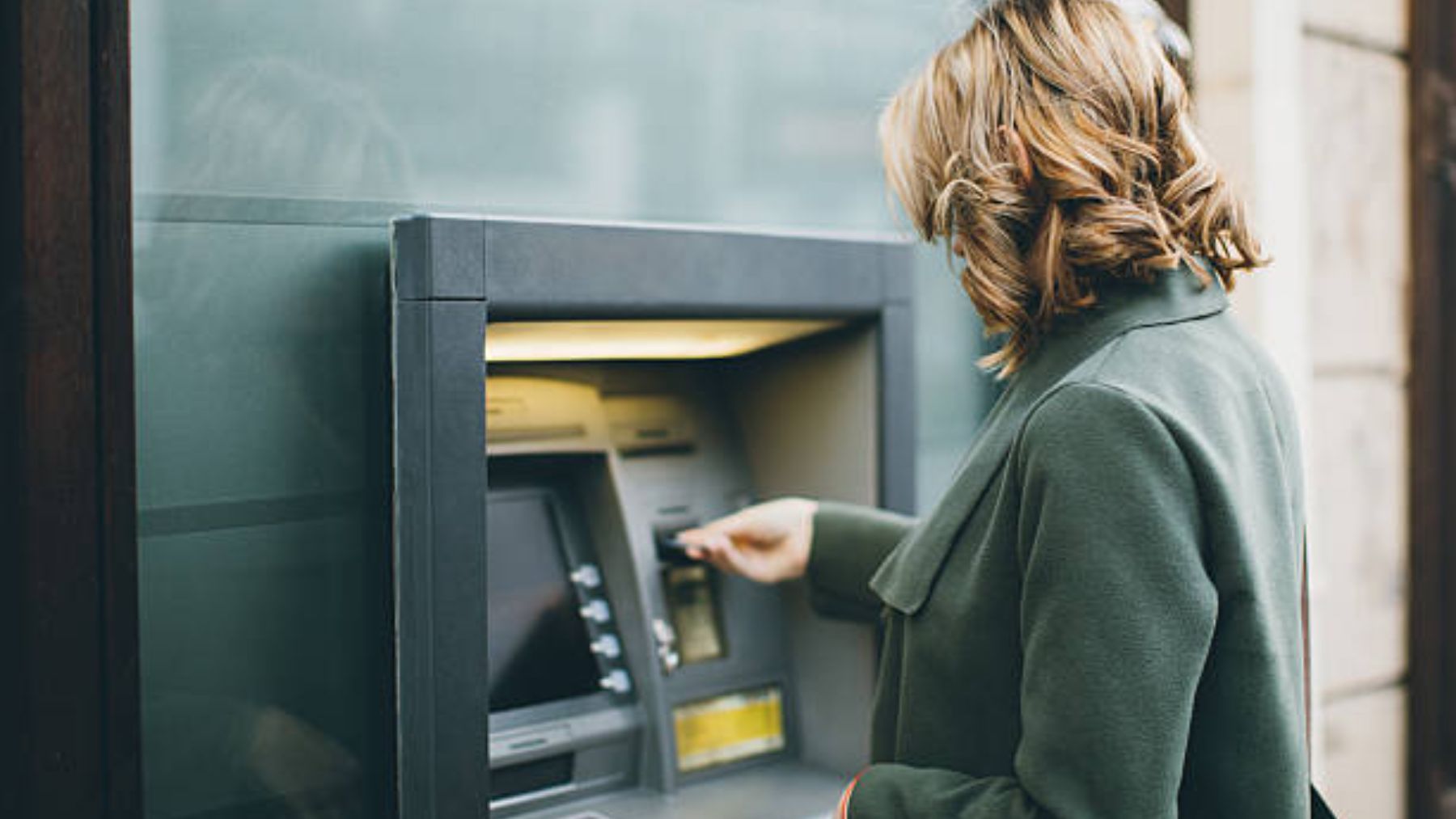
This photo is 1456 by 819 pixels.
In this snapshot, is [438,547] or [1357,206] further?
[1357,206]

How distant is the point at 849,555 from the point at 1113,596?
812 mm

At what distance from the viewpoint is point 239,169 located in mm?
1688

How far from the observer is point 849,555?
2047 millimetres

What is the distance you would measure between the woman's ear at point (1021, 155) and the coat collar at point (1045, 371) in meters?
0.15

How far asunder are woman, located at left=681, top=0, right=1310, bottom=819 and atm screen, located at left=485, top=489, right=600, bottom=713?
0.53m

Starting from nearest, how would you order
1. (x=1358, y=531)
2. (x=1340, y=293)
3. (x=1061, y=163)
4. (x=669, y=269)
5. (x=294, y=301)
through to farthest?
(x=1061, y=163)
(x=294, y=301)
(x=669, y=269)
(x=1340, y=293)
(x=1358, y=531)

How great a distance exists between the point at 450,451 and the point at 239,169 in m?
0.45

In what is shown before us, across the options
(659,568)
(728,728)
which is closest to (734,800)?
(728,728)

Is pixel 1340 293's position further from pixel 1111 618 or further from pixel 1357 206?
pixel 1111 618

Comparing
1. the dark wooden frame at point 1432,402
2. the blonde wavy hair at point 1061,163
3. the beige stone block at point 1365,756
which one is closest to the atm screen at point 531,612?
the blonde wavy hair at point 1061,163

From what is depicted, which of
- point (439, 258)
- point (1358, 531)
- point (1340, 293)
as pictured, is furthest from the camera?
point (1358, 531)

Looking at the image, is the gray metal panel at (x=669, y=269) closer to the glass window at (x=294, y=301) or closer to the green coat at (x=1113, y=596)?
the glass window at (x=294, y=301)

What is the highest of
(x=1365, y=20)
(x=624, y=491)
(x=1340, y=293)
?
(x=1365, y=20)

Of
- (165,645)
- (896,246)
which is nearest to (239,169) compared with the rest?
(165,645)
